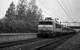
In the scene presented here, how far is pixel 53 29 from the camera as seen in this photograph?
107ft

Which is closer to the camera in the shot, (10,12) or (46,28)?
(46,28)

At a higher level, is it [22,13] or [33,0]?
[33,0]

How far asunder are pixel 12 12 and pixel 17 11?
4.57 meters

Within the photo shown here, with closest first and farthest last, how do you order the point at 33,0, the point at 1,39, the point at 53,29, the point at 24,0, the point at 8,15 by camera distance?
1. the point at 1,39
2. the point at 53,29
3. the point at 8,15
4. the point at 24,0
5. the point at 33,0

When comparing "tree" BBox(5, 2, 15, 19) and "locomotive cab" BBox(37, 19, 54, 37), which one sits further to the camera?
"tree" BBox(5, 2, 15, 19)

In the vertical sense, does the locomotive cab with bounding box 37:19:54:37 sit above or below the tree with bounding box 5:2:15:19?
below

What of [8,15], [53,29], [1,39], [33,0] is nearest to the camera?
[1,39]

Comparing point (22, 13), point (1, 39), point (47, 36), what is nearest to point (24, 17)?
point (22, 13)

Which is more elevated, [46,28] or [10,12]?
[10,12]

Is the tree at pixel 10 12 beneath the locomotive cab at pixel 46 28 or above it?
above

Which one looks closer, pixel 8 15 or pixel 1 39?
pixel 1 39

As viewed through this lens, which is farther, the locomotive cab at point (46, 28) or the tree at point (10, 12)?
the tree at point (10, 12)

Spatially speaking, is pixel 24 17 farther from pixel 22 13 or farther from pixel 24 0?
pixel 24 0

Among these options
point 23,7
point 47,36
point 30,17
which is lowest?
point 47,36
